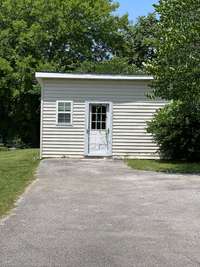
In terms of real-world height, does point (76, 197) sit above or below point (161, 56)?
below

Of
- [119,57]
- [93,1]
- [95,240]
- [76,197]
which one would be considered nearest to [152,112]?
[76,197]

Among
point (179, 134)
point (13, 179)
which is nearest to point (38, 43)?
point (179, 134)

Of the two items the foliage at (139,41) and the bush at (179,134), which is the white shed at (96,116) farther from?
the foliage at (139,41)

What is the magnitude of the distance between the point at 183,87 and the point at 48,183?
5289 mm

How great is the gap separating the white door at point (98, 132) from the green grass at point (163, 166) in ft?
4.42

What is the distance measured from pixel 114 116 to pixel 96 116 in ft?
2.26

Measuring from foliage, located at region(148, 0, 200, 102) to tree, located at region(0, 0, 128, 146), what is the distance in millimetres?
21043

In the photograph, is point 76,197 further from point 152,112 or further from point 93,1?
point 93,1

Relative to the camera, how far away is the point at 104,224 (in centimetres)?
924

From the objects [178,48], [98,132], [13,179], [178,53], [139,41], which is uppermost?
[139,41]

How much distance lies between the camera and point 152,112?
22.4 meters

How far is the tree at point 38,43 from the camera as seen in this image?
39312mm

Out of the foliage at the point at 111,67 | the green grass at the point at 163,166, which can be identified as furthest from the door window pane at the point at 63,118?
the foliage at the point at 111,67

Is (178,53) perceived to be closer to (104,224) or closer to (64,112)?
(64,112)
